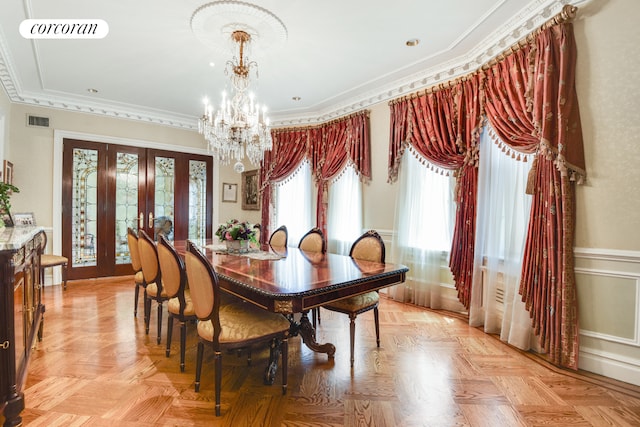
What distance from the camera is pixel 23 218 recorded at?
4207 millimetres

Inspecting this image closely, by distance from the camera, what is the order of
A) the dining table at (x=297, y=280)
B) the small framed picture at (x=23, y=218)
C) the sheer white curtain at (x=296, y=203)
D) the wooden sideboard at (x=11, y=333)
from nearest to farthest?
the wooden sideboard at (x=11, y=333), the dining table at (x=297, y=280), the small framed picture at (x=23, y=218), the sheer white curtain at (x=296, y=203)

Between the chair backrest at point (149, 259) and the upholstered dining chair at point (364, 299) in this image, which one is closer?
the upholstered dining chair at point (364, 299)

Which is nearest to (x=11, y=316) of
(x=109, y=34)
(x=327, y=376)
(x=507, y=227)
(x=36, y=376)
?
(x=36, y=376)

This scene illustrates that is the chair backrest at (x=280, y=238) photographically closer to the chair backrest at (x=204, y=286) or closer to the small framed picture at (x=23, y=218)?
the chair backrest at (x=204, y=286)

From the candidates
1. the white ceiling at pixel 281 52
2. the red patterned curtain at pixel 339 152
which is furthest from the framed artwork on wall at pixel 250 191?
the white ceiling at pixel 281 52

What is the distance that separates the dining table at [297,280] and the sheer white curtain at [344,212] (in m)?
1.77

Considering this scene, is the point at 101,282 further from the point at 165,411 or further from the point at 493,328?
the point at 493,328

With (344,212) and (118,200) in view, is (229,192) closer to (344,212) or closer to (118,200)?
(118,200)

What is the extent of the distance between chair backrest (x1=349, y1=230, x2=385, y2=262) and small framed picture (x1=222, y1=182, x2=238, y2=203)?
12.6ft

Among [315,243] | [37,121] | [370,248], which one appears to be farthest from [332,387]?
[37,121]

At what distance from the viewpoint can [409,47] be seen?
10.4 ft

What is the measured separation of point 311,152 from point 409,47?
245 cm

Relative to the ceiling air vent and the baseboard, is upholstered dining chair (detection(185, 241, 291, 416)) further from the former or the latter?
the ceiling air vent

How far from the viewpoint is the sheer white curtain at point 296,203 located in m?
5.35
